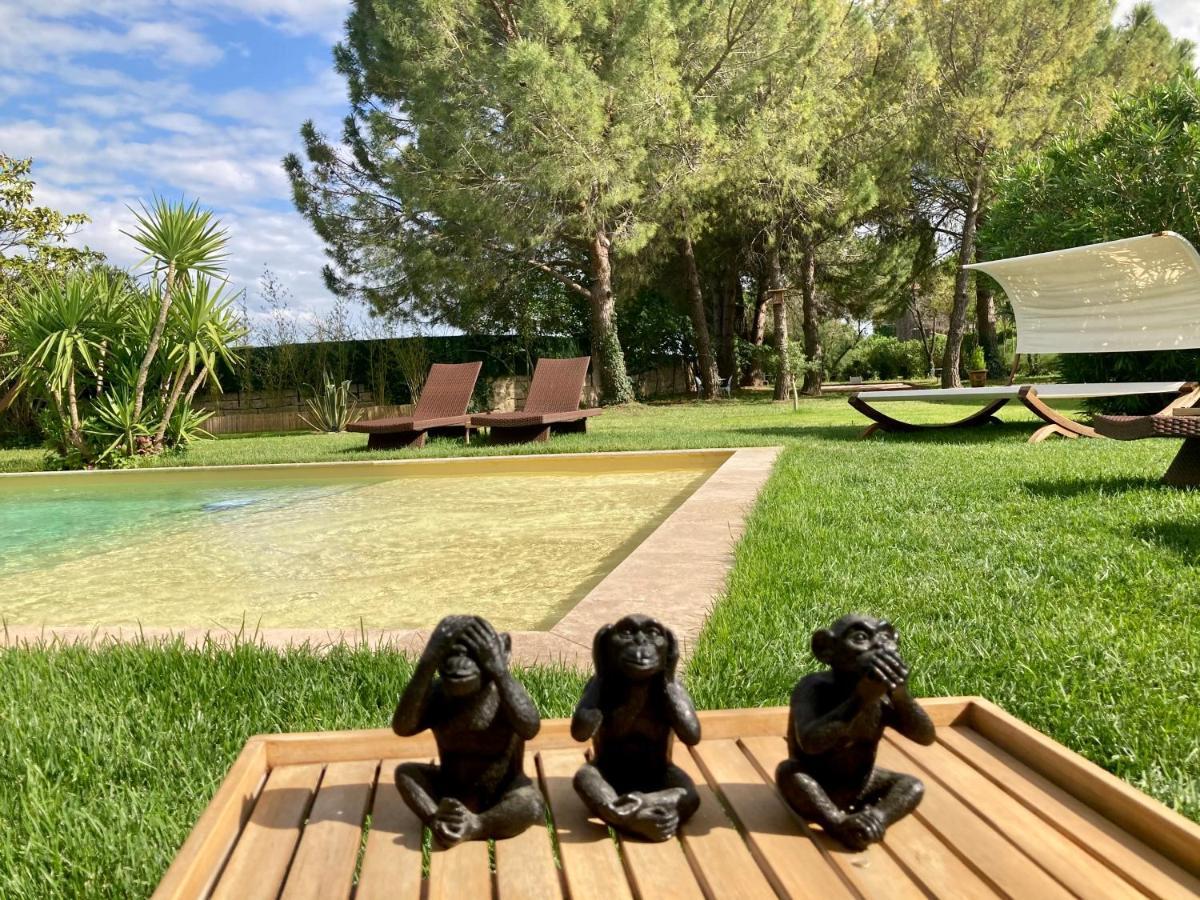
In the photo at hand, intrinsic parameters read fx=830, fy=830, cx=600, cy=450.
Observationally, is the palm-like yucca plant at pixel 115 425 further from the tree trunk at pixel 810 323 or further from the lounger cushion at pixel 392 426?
the tree trunk at pixel 810 323

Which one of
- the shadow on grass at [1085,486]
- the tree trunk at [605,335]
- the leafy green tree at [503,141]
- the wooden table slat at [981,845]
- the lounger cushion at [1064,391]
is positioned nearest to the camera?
the wooden table slat at [981,845]

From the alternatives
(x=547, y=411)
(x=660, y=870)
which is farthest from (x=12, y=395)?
(x=660, y=870)

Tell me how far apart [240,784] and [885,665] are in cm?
102

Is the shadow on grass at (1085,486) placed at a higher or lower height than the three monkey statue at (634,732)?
lower

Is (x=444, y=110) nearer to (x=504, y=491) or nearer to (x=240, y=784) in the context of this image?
(x=504, y=491)

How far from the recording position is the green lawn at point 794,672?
5.34 ft

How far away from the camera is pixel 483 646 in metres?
1.21

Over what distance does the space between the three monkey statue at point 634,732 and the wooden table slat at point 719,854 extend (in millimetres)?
31

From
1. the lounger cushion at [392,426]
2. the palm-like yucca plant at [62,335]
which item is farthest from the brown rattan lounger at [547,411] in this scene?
the palm-like yucca plant at [62,335]

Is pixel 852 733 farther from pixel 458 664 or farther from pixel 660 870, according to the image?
pixel 458 664

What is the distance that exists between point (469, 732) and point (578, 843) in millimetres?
229

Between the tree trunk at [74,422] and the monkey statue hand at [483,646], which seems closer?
the monkey statue hand at [483,646]

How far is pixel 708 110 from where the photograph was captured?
47.8 feet

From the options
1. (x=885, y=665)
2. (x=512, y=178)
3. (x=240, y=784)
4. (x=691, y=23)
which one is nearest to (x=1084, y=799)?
(x=885, y=665)
